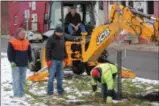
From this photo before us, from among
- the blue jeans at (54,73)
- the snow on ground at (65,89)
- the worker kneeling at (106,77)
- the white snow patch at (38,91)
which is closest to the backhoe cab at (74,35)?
the snow on ground at (65,89)

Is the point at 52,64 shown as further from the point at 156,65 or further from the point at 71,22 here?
the point at 156,65

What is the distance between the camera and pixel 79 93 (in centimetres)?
1192

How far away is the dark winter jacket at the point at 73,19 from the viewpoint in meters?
14.8

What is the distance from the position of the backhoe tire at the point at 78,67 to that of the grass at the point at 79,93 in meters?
0.59

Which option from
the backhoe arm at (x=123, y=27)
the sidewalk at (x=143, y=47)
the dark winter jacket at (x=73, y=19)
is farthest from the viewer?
the sidewalk at (x=143, y=47)

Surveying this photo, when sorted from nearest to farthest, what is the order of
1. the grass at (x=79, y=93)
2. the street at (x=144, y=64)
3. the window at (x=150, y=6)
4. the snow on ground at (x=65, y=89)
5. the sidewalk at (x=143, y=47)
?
the grass at (x=79, y=93) < the snow on ground at (x=65, y=89) < the street at (x=144, y=64) < the sidewalk at (x=143, y=47) < the window at (x=150, y=6)

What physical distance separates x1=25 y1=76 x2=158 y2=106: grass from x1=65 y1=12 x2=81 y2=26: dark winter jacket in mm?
1762

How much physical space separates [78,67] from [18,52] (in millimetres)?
4485

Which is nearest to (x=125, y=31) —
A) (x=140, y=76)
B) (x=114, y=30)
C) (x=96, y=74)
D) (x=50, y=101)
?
(x=114, y=30)

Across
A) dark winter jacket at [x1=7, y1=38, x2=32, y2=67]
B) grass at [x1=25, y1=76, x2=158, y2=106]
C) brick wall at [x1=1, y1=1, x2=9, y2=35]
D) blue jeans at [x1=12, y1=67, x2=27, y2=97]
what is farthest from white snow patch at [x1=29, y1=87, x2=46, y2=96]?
brick wall at [x1=1, y1=1, x2=9, y2=35]

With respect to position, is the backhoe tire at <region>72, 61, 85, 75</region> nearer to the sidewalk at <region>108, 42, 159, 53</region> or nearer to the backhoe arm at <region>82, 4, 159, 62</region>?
the backhoe arm at <region>82, 4, 159, 62</region>

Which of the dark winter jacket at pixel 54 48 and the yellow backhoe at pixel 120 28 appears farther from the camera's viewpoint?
the dark winter jacket at pixel 54 48

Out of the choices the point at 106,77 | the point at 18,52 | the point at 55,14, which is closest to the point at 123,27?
the point at 106,77

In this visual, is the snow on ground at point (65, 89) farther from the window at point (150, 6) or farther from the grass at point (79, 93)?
the window at point (150, 6)
